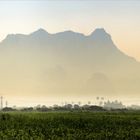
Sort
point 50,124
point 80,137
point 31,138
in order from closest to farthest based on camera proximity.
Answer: point 31,138 < point 80,137 < point 50,124

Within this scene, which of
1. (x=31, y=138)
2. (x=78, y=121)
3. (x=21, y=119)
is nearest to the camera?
(x=31, y=138)

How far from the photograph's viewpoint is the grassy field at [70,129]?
4672 centimetres

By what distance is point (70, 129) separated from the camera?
54.2m

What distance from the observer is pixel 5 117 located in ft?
254

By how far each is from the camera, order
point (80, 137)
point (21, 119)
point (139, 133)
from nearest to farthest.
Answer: point (80, 137) < point (139, 133) < point (21, 119)

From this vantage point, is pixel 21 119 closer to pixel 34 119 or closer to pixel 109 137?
pixel 34 119

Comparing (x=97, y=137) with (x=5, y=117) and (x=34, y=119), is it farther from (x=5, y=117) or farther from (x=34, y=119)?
(x=5, y=117)

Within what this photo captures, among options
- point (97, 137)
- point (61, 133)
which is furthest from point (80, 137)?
point (61, 133)

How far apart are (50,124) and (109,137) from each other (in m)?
16.6

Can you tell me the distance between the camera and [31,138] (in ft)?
142

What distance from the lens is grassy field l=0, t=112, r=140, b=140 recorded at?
1839 inches

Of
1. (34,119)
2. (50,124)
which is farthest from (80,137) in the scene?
(34,119)

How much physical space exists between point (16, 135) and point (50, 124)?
15.8 metres

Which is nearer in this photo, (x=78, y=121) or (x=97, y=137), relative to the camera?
(x=97, y=137)
